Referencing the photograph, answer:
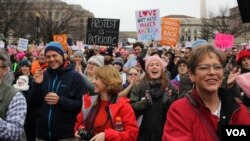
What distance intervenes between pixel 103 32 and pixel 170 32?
4444 millimetres

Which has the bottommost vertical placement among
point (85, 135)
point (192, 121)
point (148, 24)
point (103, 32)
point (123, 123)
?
point (85, 135)

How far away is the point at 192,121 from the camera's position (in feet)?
9.17

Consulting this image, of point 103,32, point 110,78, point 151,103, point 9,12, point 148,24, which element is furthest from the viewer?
point 9,12

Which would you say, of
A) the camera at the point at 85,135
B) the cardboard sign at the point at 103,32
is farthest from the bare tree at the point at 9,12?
the camera at the point at 85,135

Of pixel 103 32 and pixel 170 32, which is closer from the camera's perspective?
pixel 103 32

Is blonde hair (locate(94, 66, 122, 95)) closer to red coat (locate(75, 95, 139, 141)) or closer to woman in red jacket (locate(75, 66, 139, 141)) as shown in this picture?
woman in red jacket (locate(75, 66, 139, 141))

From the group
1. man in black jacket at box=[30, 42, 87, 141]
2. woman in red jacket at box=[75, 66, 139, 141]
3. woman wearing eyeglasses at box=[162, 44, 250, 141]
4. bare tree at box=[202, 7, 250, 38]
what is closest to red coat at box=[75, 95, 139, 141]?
woman in red jacket at box=[75, 66, 139, 141]

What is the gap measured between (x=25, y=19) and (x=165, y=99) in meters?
56.1

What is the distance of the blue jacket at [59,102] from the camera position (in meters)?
4.97

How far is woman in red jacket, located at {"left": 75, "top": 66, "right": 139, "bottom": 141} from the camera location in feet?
13.8

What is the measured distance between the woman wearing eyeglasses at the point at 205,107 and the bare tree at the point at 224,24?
72986 mm

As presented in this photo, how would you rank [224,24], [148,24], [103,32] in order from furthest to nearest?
[224,24] < [148,24] < [103,32]

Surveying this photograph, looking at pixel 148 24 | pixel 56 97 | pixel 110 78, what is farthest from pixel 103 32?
pixel 110 78

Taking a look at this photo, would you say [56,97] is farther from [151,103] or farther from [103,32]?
[103,32]
